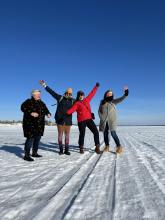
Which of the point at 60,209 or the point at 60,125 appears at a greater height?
the point at 60,125

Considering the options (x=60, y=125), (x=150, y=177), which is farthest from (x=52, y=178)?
(x=60, y=125)

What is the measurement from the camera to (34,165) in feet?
20.8

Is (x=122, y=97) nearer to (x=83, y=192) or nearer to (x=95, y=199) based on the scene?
(x=83, y=192)

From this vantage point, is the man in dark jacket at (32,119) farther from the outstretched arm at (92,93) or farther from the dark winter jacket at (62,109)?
the outstretched arm at (92,93)

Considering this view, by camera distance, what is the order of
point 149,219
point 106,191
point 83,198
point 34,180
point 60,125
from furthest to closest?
point 60,125 → point 34,180 → point 106,191 → point 83,198 → point 149,219

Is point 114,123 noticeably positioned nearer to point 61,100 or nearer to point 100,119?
point 100,119

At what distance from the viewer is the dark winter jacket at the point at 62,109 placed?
8.38 meters

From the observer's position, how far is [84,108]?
850cm

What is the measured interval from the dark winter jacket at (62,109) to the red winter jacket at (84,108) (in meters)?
0.22

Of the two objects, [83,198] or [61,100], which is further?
[61,100]

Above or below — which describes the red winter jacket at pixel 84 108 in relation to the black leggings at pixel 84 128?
above

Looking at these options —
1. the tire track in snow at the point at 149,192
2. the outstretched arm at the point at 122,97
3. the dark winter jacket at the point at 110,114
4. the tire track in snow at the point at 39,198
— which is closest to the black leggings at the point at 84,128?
the dark winter jacket at the point at 110,114

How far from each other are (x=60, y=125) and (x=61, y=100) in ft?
2.28

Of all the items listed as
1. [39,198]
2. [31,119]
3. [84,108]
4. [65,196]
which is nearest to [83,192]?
[65,196]
